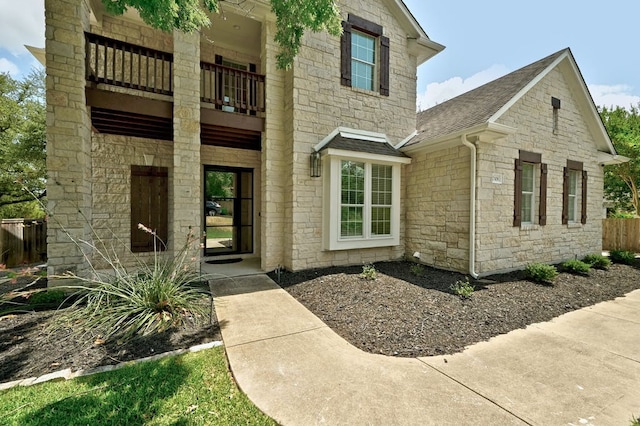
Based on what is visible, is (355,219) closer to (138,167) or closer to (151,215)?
(151,215)

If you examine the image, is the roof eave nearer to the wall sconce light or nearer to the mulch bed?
the wall sconce light

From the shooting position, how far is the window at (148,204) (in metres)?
7.20

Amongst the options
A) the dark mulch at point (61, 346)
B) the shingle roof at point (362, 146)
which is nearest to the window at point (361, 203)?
the shingle roof at point (362, 146)

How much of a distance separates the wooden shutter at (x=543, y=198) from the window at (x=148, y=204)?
10.6 metres

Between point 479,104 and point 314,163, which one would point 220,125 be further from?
point 479,104

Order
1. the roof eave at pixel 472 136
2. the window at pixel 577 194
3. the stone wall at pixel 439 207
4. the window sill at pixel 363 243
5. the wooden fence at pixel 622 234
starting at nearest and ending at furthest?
the roof eave at pixel 472 136, the stone wall at pixel 439 207, the window sill at pixel 363 243, the window at pixel 577 194, the wooden fence at pixel 622 234

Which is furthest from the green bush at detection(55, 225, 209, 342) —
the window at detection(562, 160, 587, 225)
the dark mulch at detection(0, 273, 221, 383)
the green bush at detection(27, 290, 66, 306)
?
the window at detection(562, 160, 587, 225)

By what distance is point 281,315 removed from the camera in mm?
4410

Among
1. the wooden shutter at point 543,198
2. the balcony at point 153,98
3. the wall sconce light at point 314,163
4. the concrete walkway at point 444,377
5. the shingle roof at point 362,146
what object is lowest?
the concrete walkway at point 444,377

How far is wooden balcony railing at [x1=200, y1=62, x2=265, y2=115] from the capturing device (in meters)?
6.65

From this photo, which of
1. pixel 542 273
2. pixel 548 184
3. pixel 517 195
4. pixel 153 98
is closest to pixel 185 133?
pixel 153 98

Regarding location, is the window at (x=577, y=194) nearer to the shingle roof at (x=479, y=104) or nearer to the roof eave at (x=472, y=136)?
the shingle roof at (x=479, y=104)

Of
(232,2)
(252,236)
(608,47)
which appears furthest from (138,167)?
(608,47)

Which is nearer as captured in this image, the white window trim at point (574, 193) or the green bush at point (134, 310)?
the green bush at point (134, 310)
